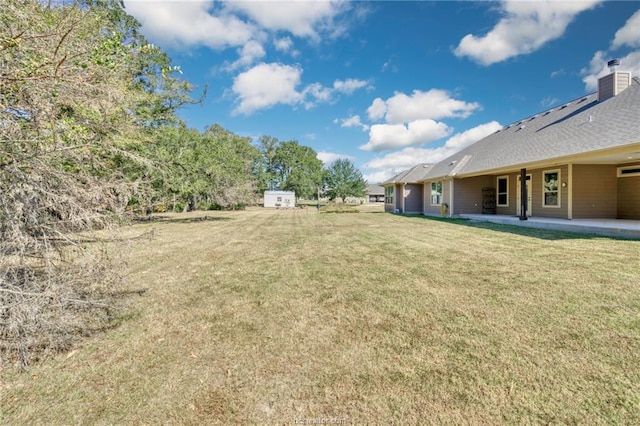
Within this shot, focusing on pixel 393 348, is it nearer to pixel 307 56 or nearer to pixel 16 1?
pixel 16 1

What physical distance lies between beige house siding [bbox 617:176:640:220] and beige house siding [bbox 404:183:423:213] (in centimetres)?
1240

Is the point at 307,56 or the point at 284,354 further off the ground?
the point at 307,56

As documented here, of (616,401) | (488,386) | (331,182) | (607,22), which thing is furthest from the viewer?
(331,182)

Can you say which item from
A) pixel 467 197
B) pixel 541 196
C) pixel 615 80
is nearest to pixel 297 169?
pixel 467 197

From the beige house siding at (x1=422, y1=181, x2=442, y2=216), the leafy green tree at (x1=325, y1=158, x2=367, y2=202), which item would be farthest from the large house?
the leafy green tree at (x1=325, y1=158, x2=367, y2=202)

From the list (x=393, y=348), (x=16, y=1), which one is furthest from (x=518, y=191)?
(x=16, y=1)

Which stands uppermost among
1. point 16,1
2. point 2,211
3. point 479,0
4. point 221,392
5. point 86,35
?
point 479,0

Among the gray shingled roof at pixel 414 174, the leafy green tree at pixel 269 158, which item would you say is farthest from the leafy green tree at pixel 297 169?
the gray shingled roof at pixel 414 174

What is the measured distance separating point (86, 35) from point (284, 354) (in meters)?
4.44

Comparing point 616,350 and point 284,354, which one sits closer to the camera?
point 616,350

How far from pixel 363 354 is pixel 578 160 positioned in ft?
39.6

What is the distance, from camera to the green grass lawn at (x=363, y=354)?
205cm

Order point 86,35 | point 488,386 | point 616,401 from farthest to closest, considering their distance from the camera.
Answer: point 86,35, point 488,386, point 616,401

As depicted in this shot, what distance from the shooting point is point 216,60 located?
64.2ft
